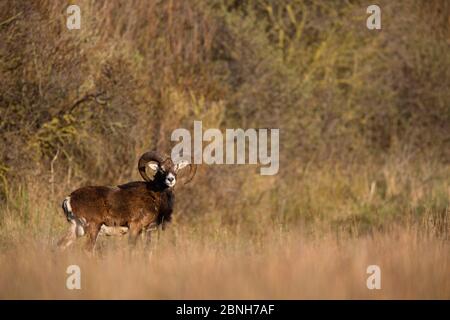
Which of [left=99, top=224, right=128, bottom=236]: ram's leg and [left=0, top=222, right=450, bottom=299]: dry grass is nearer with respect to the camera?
[left=0, top=222, right=450, bottom=299]: dry grass

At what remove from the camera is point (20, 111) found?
16359 millimetres

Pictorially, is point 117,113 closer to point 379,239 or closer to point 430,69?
point 379,239

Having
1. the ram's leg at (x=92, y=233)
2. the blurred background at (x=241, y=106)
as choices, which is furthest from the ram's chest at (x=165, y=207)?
the blurred background at (x=241, y=106)

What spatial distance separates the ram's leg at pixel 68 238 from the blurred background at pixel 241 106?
23 centimetres

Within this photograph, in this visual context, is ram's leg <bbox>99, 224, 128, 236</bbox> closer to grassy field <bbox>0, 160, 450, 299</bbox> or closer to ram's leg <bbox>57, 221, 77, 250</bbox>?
grassy field <bbox>0, 160, 450, 299</bbox>

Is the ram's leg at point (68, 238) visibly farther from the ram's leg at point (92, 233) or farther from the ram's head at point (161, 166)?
the ram's head at point (161, 166)

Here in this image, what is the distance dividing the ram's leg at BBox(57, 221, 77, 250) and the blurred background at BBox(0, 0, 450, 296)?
0.23 meters

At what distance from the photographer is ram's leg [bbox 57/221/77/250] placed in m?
12.4

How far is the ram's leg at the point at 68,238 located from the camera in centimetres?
1239

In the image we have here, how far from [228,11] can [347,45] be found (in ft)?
10.6

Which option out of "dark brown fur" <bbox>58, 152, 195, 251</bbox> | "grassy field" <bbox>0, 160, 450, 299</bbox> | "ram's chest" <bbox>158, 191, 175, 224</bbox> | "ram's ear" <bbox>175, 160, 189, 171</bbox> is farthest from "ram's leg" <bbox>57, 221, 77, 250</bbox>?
"ram's ear" <bbox>175, 160, 189, 171</bbox>

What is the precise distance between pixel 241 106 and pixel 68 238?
30.9 feet
